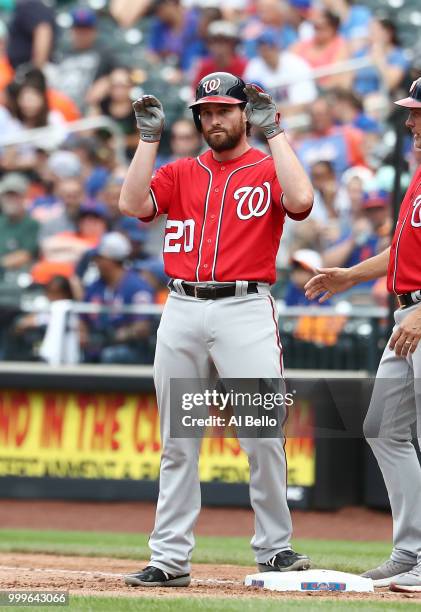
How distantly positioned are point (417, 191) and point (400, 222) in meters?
0.17

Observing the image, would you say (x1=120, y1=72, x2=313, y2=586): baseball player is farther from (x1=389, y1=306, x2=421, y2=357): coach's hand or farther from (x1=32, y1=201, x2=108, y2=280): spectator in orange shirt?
(x1=32, y1=201, x2=108, y2=280): spectator in orange shirt

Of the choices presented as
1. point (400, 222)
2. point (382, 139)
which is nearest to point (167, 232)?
point (400, 222)

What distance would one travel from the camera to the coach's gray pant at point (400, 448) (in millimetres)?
5520

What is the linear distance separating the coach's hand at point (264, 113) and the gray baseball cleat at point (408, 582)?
2.05m

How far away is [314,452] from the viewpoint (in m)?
10.3

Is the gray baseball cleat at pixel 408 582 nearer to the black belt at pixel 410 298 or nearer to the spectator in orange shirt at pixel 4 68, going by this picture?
the black belt at pixel 410 298

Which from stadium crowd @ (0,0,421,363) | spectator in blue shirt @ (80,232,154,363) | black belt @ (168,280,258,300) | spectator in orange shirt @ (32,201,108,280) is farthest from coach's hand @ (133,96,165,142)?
spectator in orange shirt @ (32,201,108,280)

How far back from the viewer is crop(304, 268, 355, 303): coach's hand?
585 centimetres

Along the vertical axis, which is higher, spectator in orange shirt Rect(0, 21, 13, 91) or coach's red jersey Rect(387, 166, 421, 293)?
spectator in orange shirt Rect(0, 21, 13, 91)

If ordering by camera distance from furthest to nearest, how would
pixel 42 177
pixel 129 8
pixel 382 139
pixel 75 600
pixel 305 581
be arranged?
pixel 129 8, pixel 42 177, pixel 382 139, pixel 305 581, pixel 75 600

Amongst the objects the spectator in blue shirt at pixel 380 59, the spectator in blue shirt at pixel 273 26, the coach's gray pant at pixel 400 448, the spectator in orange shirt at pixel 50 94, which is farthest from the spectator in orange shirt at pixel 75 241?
the coach's gray pant at pixel 400 448

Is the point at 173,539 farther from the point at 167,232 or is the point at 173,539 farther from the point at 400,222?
the point at 400,222

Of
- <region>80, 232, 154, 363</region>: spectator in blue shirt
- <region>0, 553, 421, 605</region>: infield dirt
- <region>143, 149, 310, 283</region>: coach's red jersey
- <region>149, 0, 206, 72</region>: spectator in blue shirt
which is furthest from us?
<region>149, 0, 206, 72</region>: spectator in blue shirt

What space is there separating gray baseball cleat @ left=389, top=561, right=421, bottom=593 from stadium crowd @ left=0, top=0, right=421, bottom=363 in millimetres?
4856
